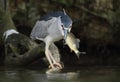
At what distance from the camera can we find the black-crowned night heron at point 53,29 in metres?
6.65

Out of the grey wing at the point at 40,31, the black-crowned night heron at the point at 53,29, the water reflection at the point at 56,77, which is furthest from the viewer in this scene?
the grey wing at the point at 40,31

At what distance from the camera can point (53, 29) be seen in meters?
6.73

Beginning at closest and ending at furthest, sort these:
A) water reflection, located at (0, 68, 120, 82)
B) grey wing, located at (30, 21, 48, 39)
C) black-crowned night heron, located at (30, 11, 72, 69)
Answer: water reflection, located at (0, 68, 120, 82) < black-crowned night heron, located at (30, 11, 72, 69) < grey wing, located at (30, 21, 48, 39)

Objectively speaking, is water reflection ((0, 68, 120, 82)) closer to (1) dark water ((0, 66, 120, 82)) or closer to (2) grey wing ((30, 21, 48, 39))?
(1) dark water ((0, 66, 120, 82))

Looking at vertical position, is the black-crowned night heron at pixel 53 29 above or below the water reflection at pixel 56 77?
above

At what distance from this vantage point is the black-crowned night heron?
21.8 ft

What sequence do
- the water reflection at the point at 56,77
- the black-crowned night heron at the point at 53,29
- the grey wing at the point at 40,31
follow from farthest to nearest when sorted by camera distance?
the grey wing at the point at 40,31, the black-crowned night heron at the point at 53,29, the water reflection at the point at 56,77

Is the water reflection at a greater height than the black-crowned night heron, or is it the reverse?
the black-crowned night heron

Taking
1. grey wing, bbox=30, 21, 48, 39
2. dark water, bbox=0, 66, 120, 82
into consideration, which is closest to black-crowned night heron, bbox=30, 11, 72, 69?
grey wing, bbox=30, 21, 48, 39

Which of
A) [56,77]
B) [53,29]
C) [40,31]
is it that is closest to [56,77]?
[56,77]

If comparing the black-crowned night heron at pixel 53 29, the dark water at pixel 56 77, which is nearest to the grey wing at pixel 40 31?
the black-crowned night heron at pixel 53 29

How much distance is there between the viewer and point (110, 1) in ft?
29.5

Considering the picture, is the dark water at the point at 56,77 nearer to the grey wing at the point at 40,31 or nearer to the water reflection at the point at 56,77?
the water reflection at the point at 56,77

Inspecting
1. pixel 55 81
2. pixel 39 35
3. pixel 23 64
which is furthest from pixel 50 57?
pixel 55 81
